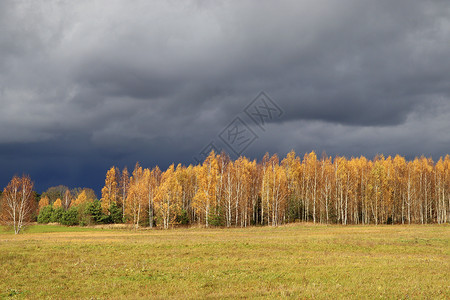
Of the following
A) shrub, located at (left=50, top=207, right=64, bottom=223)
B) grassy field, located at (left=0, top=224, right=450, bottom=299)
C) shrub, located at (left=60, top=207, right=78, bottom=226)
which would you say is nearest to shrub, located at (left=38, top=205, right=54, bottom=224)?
shrub, located at (left=50, top=207, right=64, bottom=223)

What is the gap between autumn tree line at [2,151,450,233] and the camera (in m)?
91.1

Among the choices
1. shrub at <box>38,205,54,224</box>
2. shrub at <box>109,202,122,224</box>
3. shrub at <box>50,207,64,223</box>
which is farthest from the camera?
shrub at <box>38,205,54,224</box>

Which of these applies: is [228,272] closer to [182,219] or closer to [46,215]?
[182,219]

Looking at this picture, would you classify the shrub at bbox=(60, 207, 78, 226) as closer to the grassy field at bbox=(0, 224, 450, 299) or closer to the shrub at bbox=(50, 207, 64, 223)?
the shrub at bbox=(50, 207, 64, 223)

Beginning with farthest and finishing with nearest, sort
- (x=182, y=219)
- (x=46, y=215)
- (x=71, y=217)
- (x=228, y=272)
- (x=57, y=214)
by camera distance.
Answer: (x=46, y=215) → (x=57, y=214) → (x=71, y=217) → (x=182, y=219) → (x=228, y=272)

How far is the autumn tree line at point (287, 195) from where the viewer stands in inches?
3585

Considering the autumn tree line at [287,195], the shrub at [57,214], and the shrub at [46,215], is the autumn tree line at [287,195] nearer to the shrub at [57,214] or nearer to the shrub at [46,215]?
the shrub at [57,214]

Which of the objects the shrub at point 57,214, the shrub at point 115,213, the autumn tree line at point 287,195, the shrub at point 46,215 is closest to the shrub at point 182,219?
the autumn tree line at point 287,195

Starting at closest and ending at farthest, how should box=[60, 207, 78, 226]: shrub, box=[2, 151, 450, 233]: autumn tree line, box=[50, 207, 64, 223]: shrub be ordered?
box=[2, 151, 450, 233]: autumn tree line < box=[60, 207, 78, 226]: shrub < box=[50, 207, 64, 223]: shrub

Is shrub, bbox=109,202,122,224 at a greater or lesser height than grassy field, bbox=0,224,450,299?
lesser

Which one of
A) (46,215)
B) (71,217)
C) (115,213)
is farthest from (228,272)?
(46,215)

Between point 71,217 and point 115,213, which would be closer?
point 115,213

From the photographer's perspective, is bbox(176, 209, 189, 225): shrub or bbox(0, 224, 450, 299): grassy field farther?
bbox(176, 209, 189, 225): shrub

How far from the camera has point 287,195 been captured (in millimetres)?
99062
